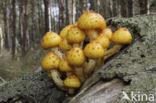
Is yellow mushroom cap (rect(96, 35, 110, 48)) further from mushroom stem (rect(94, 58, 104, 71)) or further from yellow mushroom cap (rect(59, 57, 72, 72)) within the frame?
yellow mushroom cap (rect(59, 57, 72, 72))

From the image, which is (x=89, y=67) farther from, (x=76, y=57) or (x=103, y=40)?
(x=103, y=40)

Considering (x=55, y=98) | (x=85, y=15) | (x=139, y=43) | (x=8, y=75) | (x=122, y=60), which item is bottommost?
(x=8, y=75)

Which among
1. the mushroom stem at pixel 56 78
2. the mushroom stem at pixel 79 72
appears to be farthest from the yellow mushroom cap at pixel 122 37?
the mushroom stem at pixel 56 78

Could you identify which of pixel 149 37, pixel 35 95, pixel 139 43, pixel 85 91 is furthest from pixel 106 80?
pixel 35 95

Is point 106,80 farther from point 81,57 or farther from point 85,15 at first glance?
point 85,15

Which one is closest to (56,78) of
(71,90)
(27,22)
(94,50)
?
(71,90)

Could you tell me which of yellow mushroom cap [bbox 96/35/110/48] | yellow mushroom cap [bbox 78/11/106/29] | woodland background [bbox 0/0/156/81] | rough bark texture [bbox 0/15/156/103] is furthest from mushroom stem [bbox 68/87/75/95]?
woodland background [bbox 0/0/156/81]
